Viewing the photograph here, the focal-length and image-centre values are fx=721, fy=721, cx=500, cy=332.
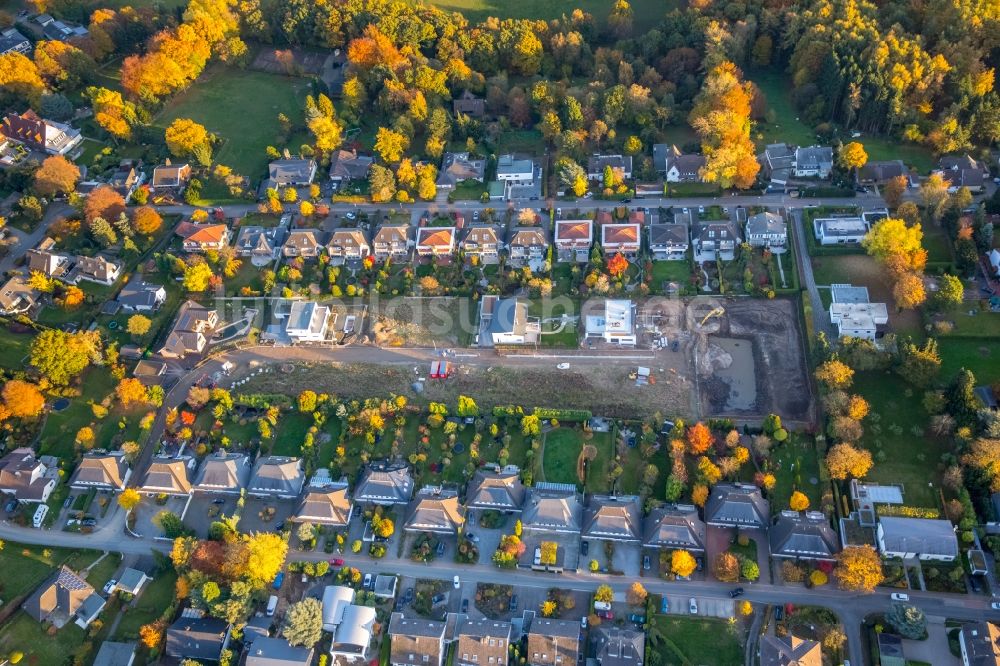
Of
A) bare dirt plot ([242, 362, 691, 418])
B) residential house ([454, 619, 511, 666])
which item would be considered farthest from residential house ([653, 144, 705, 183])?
residential house ([454, 619, 511, 666])

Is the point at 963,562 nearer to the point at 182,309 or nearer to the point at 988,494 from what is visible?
the point at 988,494

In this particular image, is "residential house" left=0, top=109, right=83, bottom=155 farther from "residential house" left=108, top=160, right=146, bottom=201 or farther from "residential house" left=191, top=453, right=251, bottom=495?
"residential house" left=191, top=453, right=251, bottom=495

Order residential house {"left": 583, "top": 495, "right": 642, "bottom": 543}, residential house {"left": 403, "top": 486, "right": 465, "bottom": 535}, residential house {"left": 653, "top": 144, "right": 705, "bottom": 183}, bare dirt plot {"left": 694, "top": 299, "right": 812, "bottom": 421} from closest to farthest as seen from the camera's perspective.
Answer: residential house {"left": 583, "top": 495, "right": 642, "bottom": 543}, residential house {"left": 403, "top": 486, "right": 465, "bottom": 535}, bare dirt plot {"left": 694, "top": 299, "right": 812, "bottom": 421}, residential house {"left": 653, "top": 144, "right": 705, "bottom": 183}

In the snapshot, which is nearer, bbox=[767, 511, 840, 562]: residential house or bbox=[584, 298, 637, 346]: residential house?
bbox=[767, 511, 840, 562]: residential house

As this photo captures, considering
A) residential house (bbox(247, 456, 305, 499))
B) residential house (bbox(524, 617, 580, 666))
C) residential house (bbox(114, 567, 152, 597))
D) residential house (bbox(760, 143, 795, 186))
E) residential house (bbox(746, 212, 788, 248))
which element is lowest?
residential house (bbox(114, 567, 152, 597))

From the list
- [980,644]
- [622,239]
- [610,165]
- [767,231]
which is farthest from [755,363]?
[610,165]

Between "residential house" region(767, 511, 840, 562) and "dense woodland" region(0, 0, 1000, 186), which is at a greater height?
"dense woodland" region(0, 0, 1000, 186)
